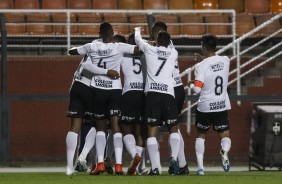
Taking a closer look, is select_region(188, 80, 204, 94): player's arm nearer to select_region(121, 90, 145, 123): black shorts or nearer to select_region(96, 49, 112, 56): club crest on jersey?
select_region(121, 90, 145, 123): black shorts

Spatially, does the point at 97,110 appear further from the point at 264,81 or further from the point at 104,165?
the point at 264,81

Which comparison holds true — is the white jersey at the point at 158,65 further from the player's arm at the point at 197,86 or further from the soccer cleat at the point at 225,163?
the soccer cleat at the point at 225,163

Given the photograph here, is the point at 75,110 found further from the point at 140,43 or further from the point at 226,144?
the point at 226,144

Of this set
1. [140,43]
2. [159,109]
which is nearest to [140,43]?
[140,43]

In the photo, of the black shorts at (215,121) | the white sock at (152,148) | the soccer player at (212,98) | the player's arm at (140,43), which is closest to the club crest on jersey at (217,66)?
the soccer player at (212,98)

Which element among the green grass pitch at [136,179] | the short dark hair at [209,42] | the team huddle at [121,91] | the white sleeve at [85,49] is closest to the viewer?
the green grass pitch at [136,179]

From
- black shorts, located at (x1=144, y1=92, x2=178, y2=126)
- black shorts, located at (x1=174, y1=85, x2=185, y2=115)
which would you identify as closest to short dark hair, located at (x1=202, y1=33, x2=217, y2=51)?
black shorts, located at (x1=174, y1=85, x2=185, y2=115)

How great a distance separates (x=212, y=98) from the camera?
17547 millimetres

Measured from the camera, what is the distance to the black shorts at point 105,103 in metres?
16.9

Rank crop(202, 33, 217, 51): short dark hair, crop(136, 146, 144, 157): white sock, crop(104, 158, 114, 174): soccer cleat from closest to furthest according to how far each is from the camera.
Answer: crop(202, 33, 217, 51): short dark hair, crop(136, 146, 144, 157): white sock, crop(104, 158, 114, 174): soccer cleat

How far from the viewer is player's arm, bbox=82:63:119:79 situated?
16797 mm

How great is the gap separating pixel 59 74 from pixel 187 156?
2.81 metres

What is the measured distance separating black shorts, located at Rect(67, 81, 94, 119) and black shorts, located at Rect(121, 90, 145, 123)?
0.73 meters

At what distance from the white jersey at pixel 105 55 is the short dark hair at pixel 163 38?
383 mm
